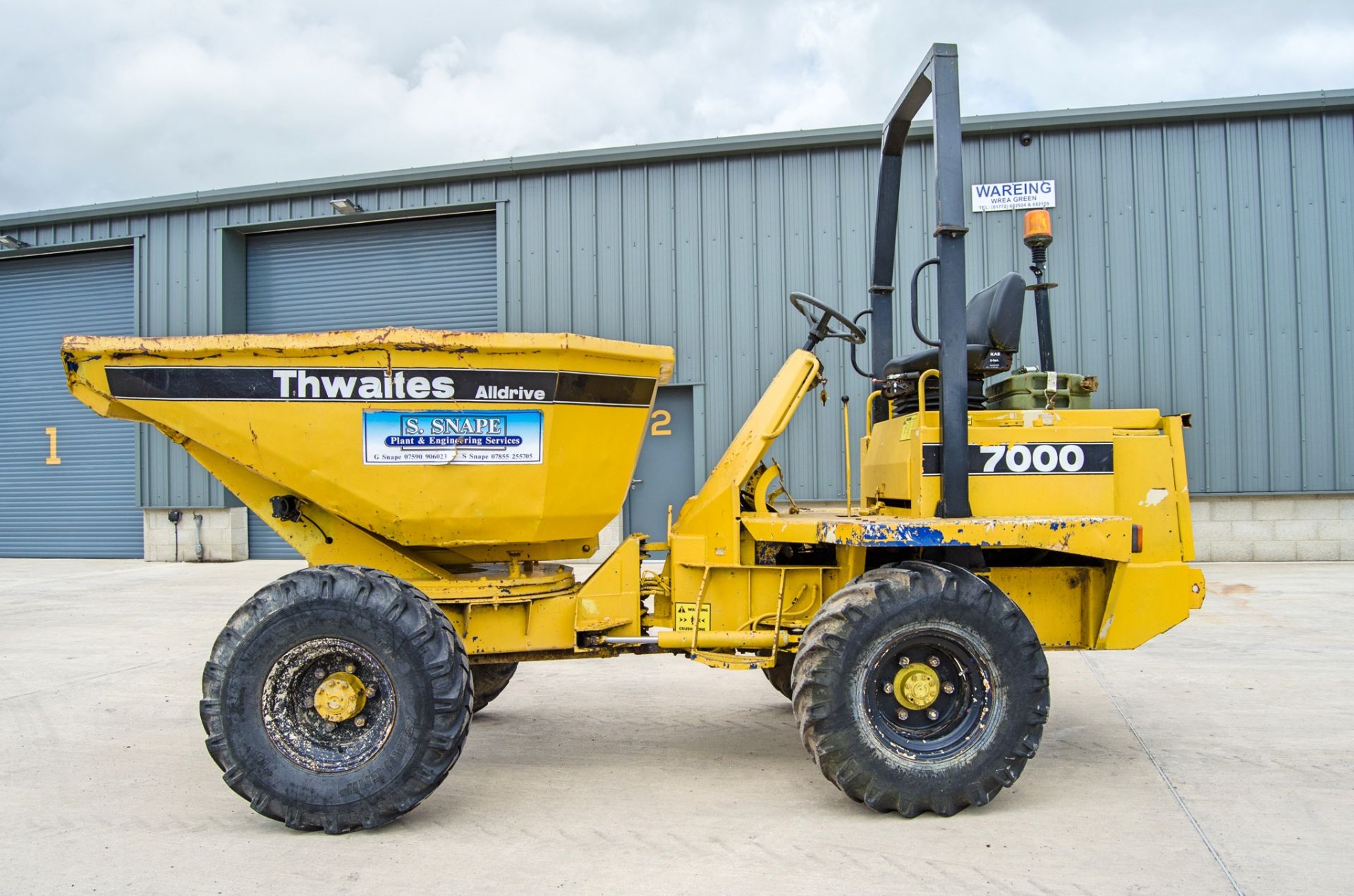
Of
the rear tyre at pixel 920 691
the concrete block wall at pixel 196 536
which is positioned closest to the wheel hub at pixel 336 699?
the rear tyre at pixel 920 691

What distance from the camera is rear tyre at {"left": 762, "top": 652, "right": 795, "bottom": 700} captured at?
16.2 feet

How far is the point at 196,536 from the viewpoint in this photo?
45.1ft

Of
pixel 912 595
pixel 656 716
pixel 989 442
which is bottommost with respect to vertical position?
pixel 656 716

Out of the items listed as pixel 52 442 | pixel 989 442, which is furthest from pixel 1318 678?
pixel 52 442

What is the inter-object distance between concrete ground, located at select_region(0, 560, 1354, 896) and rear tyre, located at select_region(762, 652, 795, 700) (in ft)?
0.56

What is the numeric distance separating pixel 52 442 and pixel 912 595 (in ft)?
52.1

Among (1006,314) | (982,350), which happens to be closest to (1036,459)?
(982,350)

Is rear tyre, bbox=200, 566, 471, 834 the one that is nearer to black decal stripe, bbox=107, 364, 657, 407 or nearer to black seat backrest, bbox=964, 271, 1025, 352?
black decal stripe, bbox=107, 364, 657, 407

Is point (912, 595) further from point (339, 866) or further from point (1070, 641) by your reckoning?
point (339, 866)

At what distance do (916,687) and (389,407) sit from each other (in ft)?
8.06

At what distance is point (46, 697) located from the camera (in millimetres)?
5695

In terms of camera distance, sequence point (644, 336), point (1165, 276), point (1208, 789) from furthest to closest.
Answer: point (644, 336)
point (1165, 276)
point (1208, 789)

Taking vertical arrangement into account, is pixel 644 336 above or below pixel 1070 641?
above

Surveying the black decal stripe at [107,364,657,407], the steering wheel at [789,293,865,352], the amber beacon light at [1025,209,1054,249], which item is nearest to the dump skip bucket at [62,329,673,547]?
the black decal stripe at [107,364,657,407]
